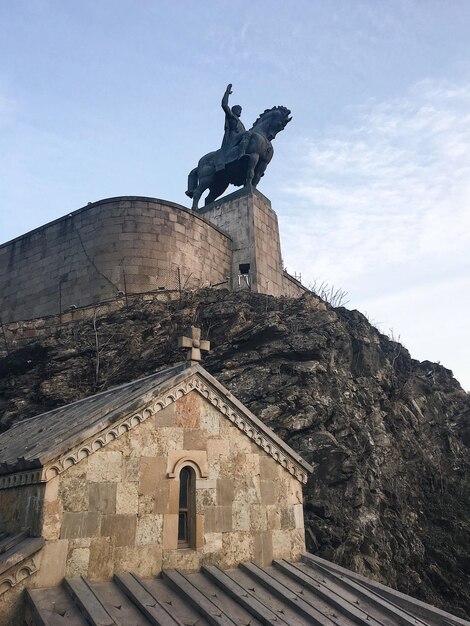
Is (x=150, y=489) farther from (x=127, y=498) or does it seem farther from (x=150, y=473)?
(x=127, y=498)

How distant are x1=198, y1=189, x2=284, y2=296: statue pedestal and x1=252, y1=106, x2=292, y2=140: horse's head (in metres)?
3.61

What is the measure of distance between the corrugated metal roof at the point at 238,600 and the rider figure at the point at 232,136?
21.8 meters

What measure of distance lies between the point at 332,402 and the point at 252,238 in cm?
1133

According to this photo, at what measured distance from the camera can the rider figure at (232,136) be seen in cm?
2684

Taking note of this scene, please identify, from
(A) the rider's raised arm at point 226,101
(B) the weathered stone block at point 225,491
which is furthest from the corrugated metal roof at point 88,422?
(A) the rider's raised arm at point 226,101

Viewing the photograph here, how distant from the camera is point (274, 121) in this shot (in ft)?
90.6

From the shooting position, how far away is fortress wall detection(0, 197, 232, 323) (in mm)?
22578

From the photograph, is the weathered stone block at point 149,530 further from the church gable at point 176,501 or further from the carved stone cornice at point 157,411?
the carved stone cornice at point 157,411

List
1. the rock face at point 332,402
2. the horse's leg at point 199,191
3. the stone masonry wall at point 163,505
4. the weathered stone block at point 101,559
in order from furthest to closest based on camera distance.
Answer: the horse's leg at point 199,191, the rock face at point 332,402, the weathered stone block at point 101,559, the stone masonry wall at point 163,505

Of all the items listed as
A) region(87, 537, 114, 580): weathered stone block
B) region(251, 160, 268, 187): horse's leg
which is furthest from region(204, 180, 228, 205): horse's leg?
region(87, 537, 114, 580): weathered stone block

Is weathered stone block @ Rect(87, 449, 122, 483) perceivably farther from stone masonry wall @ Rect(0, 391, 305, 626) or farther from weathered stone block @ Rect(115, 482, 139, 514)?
weathered stone block @ Rect(115, 482, 139, 514)

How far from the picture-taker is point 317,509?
14219 mm

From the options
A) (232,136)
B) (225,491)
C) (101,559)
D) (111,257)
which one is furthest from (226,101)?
(101,559)

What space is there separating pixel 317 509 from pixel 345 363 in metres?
6.20
